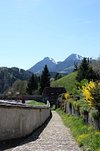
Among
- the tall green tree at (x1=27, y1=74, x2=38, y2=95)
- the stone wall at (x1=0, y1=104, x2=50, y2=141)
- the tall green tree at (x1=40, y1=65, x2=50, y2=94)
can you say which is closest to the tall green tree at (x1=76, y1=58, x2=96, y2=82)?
the tall green tree at (x1=40, y1=65, x2=50, y2=94)

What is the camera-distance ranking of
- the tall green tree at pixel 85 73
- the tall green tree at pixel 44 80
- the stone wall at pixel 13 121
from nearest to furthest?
the stone wall at pixel 13 121, the tall green tree at pixel 85 73, the tall green tree at pixel 44 80

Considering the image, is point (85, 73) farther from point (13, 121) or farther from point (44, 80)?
point (13, 121)

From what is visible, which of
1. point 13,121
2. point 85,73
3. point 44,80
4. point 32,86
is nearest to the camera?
point 13,121

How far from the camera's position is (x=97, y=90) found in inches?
733

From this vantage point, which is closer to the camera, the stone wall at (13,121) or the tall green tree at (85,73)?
the stone wall at (13,121)

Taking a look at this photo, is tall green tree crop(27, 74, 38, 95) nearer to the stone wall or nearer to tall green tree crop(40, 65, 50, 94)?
tall green tree crop(40, 65, 50, 94)

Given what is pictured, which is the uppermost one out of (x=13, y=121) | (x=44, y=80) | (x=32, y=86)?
(x=44, y=80)

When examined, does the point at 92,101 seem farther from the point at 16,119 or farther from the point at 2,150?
the point at 2,150

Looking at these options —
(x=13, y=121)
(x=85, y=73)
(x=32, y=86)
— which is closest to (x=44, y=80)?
(x=32, y=86)

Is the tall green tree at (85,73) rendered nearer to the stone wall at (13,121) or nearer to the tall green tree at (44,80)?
the tall green tree at (44,80)

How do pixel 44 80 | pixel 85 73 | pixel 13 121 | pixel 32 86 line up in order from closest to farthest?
pixel 13 121 → pixel 85 73 → pixel 44 80 → pixel 32 86

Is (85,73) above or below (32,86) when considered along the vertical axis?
above

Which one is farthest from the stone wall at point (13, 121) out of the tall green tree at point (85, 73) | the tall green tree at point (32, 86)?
the tall green tree at point (32, 86)

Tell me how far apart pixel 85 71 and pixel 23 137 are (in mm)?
89615
